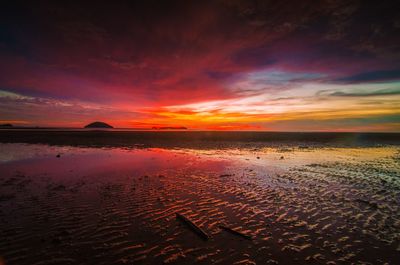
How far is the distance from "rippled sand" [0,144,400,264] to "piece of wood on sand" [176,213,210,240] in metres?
0.15

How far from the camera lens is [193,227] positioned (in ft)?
30.2

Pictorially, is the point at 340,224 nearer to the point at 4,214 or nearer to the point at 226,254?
the point at 226,254

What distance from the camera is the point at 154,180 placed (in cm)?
1792

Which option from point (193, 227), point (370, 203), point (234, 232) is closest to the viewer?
point (234, 232)

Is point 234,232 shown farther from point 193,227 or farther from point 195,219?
point 195,219

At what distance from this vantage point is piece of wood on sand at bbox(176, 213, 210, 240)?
856 centimetres

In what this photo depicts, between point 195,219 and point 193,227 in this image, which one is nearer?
point 193,227

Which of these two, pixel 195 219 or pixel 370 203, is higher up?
pixel 370 203

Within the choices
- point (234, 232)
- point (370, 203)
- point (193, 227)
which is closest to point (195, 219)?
point (193, 227)

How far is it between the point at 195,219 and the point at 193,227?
118 centimetres

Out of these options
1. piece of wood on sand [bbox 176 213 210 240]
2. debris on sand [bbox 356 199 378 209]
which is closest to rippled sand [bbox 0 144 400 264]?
debris on sand [bbox 356 199 378 209]

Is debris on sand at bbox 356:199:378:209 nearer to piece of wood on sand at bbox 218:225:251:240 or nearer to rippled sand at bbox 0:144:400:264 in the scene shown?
rippled sand at bbox 0:144:400:264

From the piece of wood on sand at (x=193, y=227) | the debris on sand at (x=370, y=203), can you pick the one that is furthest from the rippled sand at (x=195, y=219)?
the piece of wood on sand at (x=193, y=227)

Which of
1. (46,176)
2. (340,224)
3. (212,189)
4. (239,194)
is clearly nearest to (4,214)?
(46,176)
